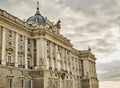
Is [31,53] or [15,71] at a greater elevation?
[31,53]

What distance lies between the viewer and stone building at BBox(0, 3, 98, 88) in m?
47.0

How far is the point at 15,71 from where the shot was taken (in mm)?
48844

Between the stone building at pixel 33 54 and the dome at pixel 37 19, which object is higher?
the dome at pixel 37 19

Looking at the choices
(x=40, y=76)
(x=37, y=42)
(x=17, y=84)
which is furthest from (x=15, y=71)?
(x=37, y=42)

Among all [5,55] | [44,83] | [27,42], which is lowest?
[44,83]

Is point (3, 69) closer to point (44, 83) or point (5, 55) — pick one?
point (5, 55)

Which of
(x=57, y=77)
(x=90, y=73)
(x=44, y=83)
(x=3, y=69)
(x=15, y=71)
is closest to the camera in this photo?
(x=3, y=69)

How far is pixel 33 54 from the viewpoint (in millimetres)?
56312

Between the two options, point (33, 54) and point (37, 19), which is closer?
point (33, 54)

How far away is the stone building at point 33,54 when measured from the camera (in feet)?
154

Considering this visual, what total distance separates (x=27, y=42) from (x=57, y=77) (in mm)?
12307

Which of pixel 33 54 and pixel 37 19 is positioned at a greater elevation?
pixel 37 19

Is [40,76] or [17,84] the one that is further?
[40,76]

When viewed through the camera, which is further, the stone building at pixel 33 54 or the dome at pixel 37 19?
the dome at pixel 37 19
